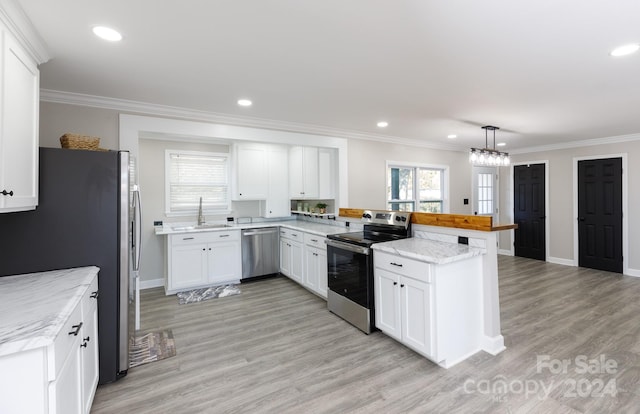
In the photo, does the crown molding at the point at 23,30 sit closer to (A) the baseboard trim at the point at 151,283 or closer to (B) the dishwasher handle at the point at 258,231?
(B) the dishwasher handle at the point at 258,231

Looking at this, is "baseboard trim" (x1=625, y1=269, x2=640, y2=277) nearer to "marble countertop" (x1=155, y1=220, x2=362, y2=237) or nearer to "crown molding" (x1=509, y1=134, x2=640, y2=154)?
"crown molding" (x1=509, y1=134, x2=640, y2=154)

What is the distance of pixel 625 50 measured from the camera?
88.7 inches

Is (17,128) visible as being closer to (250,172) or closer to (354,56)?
(354,56)

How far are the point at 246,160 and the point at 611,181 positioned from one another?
257 inches

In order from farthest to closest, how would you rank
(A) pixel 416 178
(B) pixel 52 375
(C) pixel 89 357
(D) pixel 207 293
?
(A) pixel 416 178
(D) pixel 207 293
(C) pixel 89 357
(B) pixel 52 375

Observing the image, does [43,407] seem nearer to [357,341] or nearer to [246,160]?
[357,341]

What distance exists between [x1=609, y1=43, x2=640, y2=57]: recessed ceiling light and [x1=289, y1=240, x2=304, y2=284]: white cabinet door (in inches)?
147

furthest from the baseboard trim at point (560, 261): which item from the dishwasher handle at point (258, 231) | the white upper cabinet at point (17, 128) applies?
the white upper cabinet at point (17, 128)

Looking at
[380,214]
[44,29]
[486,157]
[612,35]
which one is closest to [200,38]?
[44,29]

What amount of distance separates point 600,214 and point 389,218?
4.93 meters

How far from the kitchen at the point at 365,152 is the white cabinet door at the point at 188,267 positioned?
2.08 ft

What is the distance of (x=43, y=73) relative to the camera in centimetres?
265

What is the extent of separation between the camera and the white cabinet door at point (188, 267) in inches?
164

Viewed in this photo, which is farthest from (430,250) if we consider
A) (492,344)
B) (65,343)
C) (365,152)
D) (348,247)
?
(365,152)
